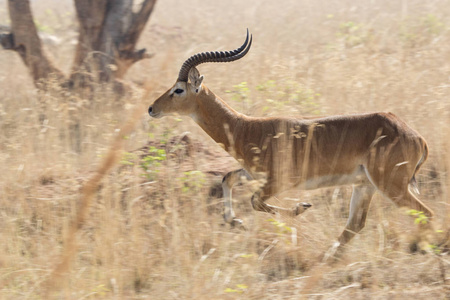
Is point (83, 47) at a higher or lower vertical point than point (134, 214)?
higher

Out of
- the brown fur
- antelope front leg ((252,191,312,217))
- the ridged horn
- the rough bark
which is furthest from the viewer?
the rough bark

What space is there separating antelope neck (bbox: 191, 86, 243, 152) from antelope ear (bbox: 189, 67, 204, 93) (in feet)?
0.33

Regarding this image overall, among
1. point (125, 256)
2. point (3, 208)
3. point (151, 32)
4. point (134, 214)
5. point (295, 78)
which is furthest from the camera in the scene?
point (151, 32)

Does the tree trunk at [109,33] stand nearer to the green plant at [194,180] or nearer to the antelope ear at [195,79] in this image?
the antelope ear at [195,79]

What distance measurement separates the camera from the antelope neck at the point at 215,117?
645 cm

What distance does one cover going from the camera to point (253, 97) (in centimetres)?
932

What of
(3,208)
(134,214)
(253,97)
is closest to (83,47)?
(253,97)

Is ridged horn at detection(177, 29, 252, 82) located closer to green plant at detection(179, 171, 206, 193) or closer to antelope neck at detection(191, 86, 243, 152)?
antelope neck at detection(191, 86, 243, 152)

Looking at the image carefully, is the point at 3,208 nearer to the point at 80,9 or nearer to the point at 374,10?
the point at 80,9

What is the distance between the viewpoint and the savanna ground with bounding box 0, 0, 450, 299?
15.3 ft

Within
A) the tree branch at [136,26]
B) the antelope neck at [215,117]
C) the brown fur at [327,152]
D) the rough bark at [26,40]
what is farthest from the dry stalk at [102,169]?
the tree branch at [136,26]

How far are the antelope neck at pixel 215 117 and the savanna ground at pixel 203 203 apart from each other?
1.58 ft

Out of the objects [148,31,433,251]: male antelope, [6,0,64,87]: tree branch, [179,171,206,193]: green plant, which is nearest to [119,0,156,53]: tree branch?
[6,0,64,87]: tree branch

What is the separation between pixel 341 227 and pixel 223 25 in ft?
41.6
